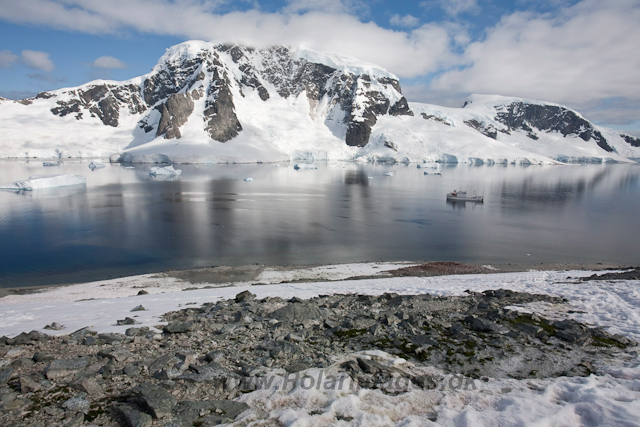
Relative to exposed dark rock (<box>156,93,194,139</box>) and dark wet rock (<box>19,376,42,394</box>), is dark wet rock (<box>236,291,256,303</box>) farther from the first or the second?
exposed dark rock (<box>156,93,194,139</box>)

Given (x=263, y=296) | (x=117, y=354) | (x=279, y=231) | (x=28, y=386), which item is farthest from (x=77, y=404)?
(x=279, y=231)

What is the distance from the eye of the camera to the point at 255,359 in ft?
19.7

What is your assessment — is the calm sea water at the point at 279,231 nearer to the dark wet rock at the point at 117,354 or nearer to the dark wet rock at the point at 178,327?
the dark wet rock at the point at 178,327

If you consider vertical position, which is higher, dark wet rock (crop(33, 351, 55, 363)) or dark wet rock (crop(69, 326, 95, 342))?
dark wet rock (crop(33, 351, 55, 363))

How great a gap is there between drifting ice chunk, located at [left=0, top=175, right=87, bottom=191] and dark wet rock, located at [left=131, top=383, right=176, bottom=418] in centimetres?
7057

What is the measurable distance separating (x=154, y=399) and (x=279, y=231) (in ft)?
97.8

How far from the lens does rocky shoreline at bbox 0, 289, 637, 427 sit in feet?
15.0

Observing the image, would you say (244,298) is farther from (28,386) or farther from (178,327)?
(28,386)

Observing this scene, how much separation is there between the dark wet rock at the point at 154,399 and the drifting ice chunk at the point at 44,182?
70.6 m

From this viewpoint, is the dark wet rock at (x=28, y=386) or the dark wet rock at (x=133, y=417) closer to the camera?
the dark wet rock at (x=133, y=417)

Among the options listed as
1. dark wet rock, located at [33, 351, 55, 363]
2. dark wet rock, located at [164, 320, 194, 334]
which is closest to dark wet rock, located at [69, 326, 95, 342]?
dark wet rock, located at [33, 351, 55, 363]

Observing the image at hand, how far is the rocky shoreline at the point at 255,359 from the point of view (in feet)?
15.0

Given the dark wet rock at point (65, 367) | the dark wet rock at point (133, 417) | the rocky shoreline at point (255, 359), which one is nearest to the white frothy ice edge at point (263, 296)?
the rocky shoreline at point (255, 359)

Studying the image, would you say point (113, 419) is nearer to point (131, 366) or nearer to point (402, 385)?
point (131, 366)
